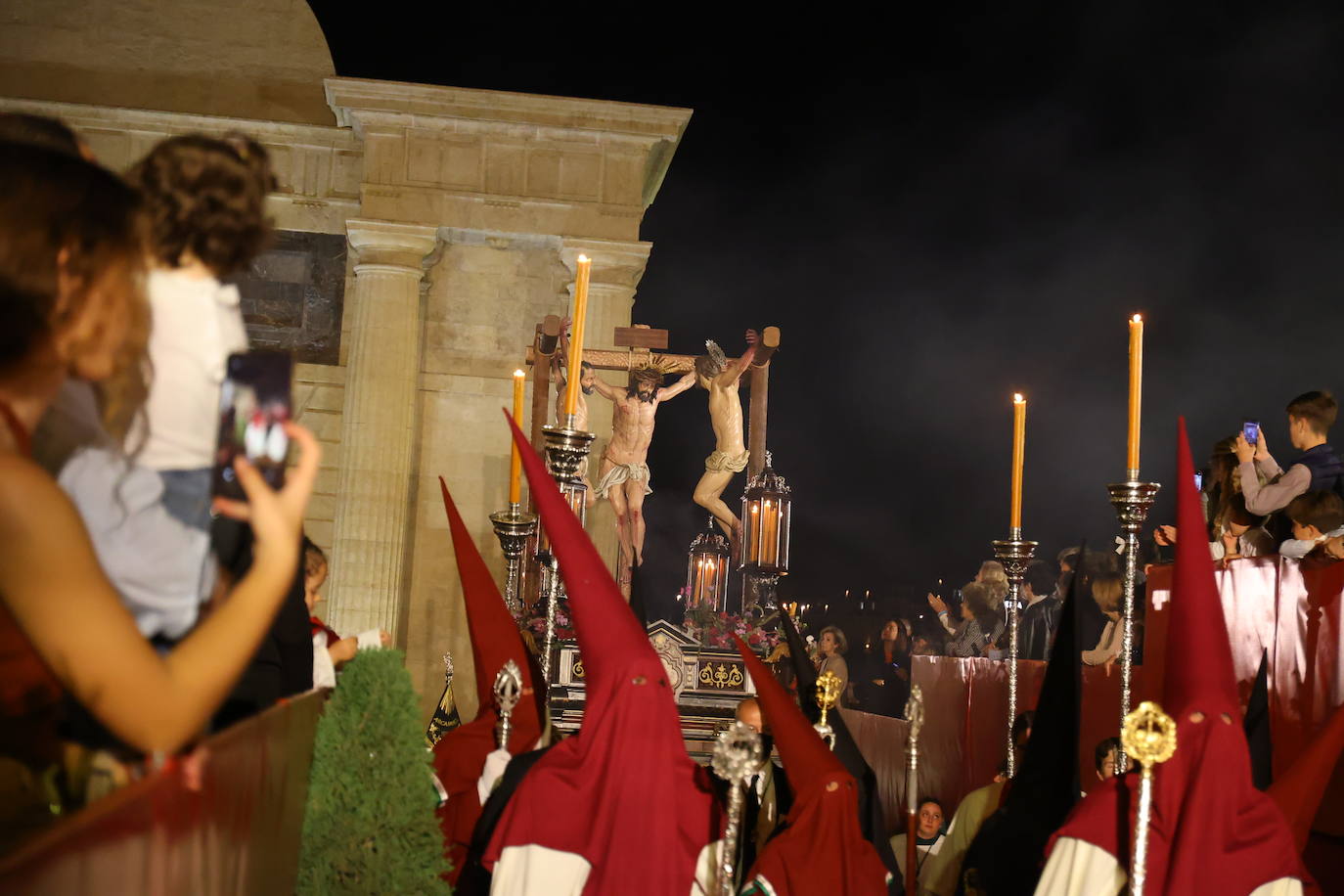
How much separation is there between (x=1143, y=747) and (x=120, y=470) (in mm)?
3205

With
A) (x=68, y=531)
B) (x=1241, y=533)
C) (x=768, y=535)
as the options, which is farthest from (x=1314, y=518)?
(x=68, y=531)

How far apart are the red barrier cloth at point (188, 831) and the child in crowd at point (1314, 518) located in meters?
4.75

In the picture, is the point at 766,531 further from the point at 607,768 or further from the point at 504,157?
the point at 504,157

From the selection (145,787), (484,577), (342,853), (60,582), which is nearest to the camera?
(60,582)

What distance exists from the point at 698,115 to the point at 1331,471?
1459cm

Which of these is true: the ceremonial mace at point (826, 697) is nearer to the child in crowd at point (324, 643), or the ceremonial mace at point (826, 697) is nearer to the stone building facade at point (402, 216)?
the child in crowd at point (324, 643)

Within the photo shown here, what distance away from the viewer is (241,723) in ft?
4.84

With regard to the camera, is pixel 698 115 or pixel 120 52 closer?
pixel 120 52

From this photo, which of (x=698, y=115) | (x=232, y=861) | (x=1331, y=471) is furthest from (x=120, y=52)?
(x=232, y=861)

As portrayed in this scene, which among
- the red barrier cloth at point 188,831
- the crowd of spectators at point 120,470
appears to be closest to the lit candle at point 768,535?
the red barrier cloth at point 188,831

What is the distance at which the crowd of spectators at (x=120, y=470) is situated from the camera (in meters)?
0.98

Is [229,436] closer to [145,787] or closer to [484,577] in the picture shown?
[145,787]

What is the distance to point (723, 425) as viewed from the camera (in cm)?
1209

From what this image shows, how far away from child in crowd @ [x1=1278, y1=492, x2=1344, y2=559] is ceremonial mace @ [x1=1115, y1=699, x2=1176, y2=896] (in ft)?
7.31
